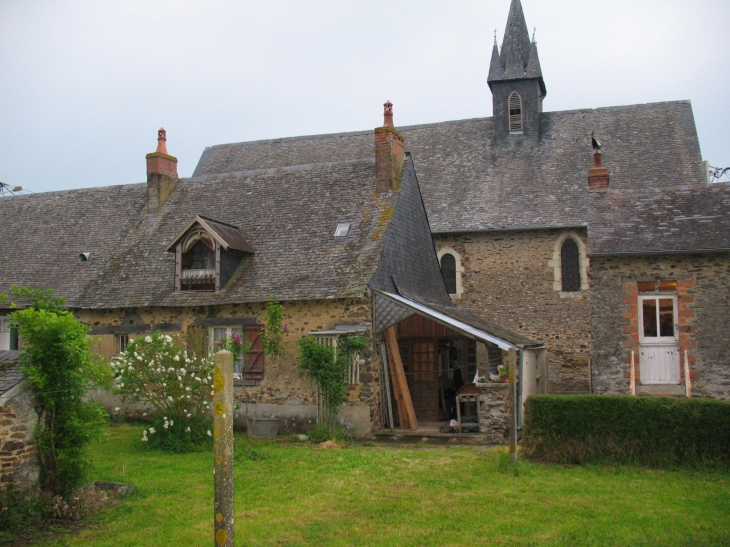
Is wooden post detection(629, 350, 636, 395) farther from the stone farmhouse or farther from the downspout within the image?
the downspout

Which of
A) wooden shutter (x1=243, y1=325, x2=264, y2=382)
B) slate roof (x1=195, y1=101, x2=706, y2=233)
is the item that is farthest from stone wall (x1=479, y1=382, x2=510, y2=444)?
slate roof (x1=195, y1=101, x2=706, y2=233)

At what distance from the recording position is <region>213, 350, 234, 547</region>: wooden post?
5.89 meters

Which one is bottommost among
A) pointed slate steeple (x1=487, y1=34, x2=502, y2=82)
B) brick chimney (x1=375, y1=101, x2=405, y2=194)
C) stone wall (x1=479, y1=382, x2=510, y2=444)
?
stone wall (x1=479, y1=382, x2=510, y2=444)

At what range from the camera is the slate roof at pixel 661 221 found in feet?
46.2

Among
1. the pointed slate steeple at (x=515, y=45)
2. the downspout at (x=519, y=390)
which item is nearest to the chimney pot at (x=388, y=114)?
the downspout at (x=519, y=390)

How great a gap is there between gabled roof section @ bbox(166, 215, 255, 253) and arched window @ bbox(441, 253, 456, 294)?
8054 millimetres

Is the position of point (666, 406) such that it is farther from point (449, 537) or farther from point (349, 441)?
point (349, 441)

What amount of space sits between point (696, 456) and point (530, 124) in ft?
58.1

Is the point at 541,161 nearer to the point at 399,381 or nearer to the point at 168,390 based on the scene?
the point at 399,381

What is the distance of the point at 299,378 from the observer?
16.0 m

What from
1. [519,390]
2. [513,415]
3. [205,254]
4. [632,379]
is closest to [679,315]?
[632,379]

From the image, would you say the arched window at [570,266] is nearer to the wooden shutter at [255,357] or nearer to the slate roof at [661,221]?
the slate roof at [661,221]

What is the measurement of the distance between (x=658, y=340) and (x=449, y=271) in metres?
10.2

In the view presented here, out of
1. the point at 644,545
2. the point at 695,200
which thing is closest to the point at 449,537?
the point at 644,545
